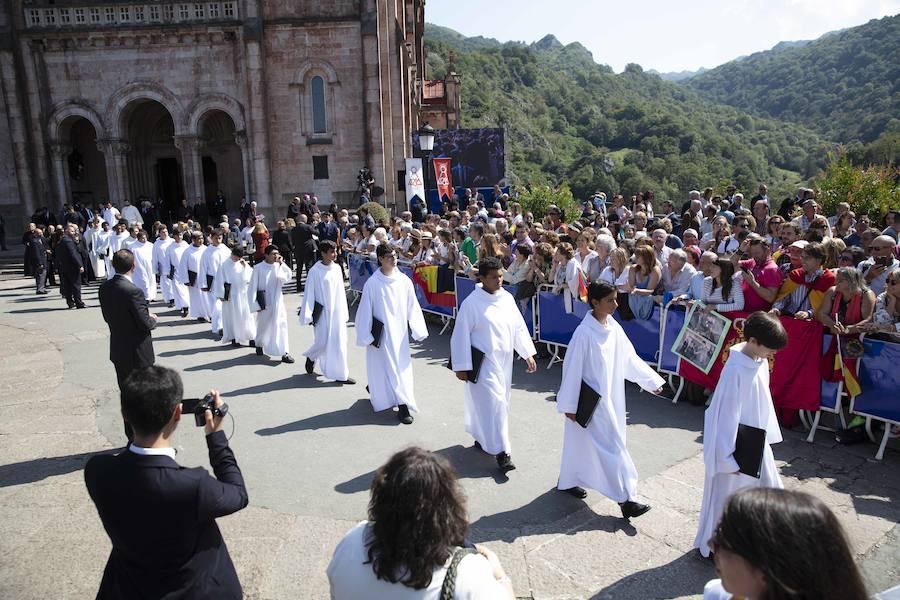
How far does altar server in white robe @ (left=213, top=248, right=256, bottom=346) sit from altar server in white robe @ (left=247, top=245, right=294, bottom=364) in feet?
3.40

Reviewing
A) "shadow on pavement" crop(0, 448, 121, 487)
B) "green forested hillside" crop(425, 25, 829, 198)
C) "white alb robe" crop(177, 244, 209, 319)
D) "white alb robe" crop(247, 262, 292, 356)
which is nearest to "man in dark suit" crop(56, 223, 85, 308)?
"white alb robe" crop(177, 244, 209, 319)

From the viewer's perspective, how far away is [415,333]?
7.92m

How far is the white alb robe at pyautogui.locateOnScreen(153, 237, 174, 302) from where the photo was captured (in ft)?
49.5

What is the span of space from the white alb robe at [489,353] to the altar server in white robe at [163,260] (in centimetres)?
1114

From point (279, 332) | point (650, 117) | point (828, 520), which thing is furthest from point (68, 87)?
point (650, 117)

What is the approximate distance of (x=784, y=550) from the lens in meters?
1.71

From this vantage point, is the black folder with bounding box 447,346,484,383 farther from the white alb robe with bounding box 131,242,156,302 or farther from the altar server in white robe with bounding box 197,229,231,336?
the white alb robe with bounding box 131,242,156,302

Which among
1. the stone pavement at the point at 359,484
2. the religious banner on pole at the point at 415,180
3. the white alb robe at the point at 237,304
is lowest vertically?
the stone pavement at the point at 359,484

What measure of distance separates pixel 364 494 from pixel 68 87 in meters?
26.2

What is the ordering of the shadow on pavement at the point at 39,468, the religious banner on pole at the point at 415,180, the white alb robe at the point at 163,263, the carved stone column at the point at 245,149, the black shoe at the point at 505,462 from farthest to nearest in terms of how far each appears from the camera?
the carved stone column at the point at 245,149
the religious banner on pole at the point at 415,180
the white alb robe at the point at 163,263
the shadow on pavement at the point at 39,468
the black shoe at the point at 505,462

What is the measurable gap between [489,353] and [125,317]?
11.9 feet

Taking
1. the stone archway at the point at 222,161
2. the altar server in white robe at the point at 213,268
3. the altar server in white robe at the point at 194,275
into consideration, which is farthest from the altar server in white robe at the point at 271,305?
the stone archway at the point at 222,161

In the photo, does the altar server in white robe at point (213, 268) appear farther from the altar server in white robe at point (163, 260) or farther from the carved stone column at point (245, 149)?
the carved stone column at point (245, 149)

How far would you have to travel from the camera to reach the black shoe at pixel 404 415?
A: 745 centimetres
